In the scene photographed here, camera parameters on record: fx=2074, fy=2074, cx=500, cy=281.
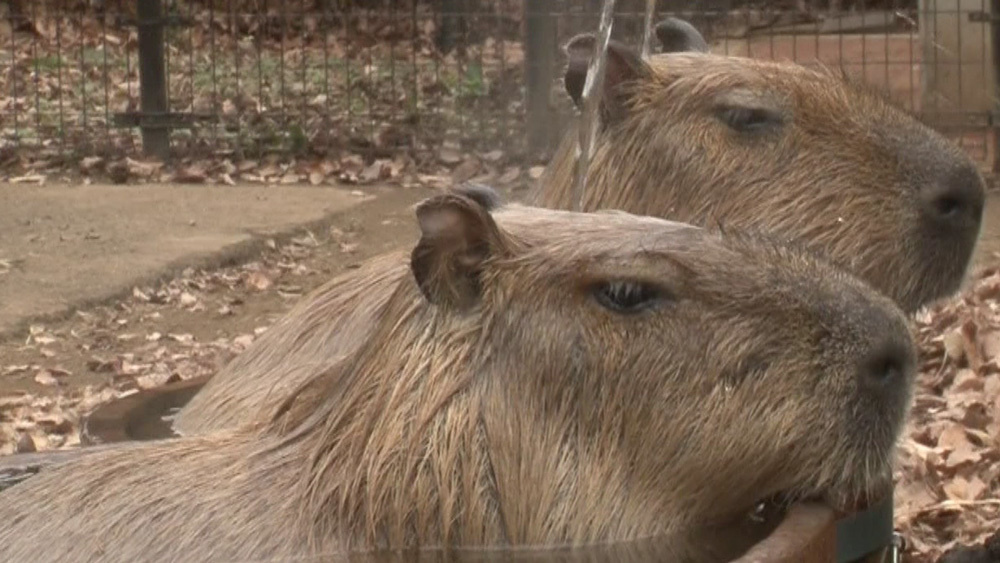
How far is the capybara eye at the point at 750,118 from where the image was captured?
14.1 feet

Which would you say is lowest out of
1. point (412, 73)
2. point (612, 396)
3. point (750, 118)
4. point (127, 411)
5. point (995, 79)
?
point (412, 73)

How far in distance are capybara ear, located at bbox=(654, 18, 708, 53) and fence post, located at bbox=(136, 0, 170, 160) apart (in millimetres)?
Result: 7278

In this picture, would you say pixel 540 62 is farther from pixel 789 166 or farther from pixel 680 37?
pixel 789 166

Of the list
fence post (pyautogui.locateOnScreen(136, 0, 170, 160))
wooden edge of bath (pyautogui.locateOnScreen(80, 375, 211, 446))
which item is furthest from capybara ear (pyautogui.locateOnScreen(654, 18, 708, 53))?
fence post (pyautogui.locateOnScreen(136, 0, 170, 160))

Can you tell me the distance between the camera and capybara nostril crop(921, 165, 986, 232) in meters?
4.13

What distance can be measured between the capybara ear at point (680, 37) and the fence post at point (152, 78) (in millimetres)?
7278

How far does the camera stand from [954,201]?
414 cm

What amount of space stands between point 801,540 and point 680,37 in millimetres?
2491

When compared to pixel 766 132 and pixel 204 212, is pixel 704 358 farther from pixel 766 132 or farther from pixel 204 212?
pixel 204 212

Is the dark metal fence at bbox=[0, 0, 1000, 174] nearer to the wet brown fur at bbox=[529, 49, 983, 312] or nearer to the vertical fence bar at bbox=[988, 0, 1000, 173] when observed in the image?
the vertical fence bar at bbox=[988, 0, 1000, 173]

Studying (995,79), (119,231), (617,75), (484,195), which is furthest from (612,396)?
(995,79)

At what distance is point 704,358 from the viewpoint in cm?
278

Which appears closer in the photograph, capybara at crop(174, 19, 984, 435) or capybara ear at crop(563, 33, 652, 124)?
capybara at crop(174, 19, 984, 435)

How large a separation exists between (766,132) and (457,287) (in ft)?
5.23
